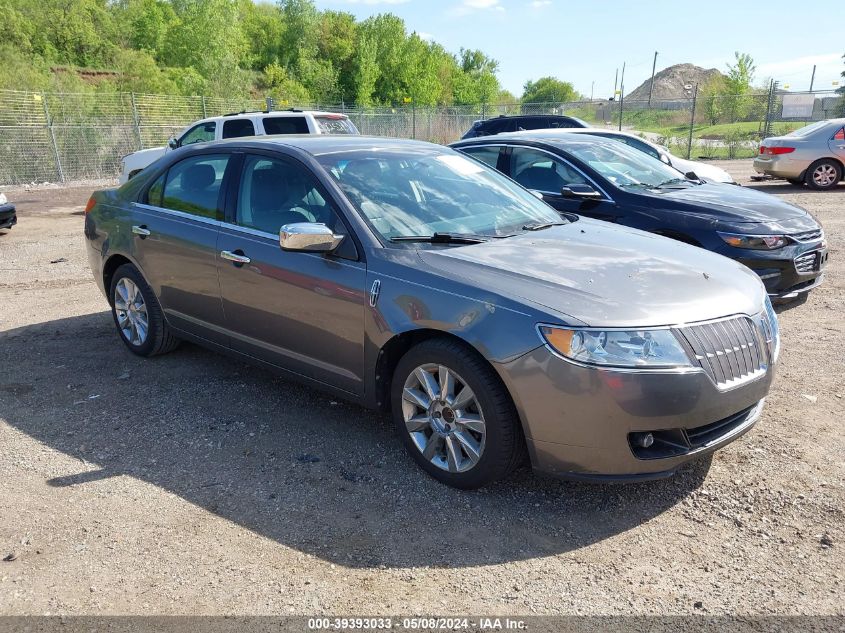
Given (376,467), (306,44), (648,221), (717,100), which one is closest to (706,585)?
(376,467)

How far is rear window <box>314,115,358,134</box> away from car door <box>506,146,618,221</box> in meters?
5.38

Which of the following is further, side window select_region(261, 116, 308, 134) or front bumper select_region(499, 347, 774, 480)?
side window select_region(261, 116, 308, 134)

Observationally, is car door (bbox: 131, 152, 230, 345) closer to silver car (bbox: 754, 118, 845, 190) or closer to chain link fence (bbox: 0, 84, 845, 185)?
silver car (bbox: 754, 118, 845, 190)

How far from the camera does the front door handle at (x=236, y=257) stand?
417 centimetres

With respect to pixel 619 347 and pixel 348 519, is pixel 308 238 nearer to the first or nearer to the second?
pixel 348 519

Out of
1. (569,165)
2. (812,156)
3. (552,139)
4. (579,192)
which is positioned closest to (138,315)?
(579,192)

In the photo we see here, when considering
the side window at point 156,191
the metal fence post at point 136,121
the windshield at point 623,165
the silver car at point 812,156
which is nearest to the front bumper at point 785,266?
the windshield at point 623,165

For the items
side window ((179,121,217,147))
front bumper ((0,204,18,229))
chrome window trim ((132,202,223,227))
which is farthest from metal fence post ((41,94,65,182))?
chrome window trim ((132,202,223,227))

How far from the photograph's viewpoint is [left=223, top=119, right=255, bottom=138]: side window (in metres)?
11.6

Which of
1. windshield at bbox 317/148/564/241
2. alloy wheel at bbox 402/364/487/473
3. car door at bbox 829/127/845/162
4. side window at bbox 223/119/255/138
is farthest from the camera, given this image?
car door at bbox 829/127/845/162

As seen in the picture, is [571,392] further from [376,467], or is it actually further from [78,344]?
[78,344]

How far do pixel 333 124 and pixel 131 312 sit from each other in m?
7.59

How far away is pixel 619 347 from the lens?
290cm

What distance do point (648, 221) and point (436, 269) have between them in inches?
141
